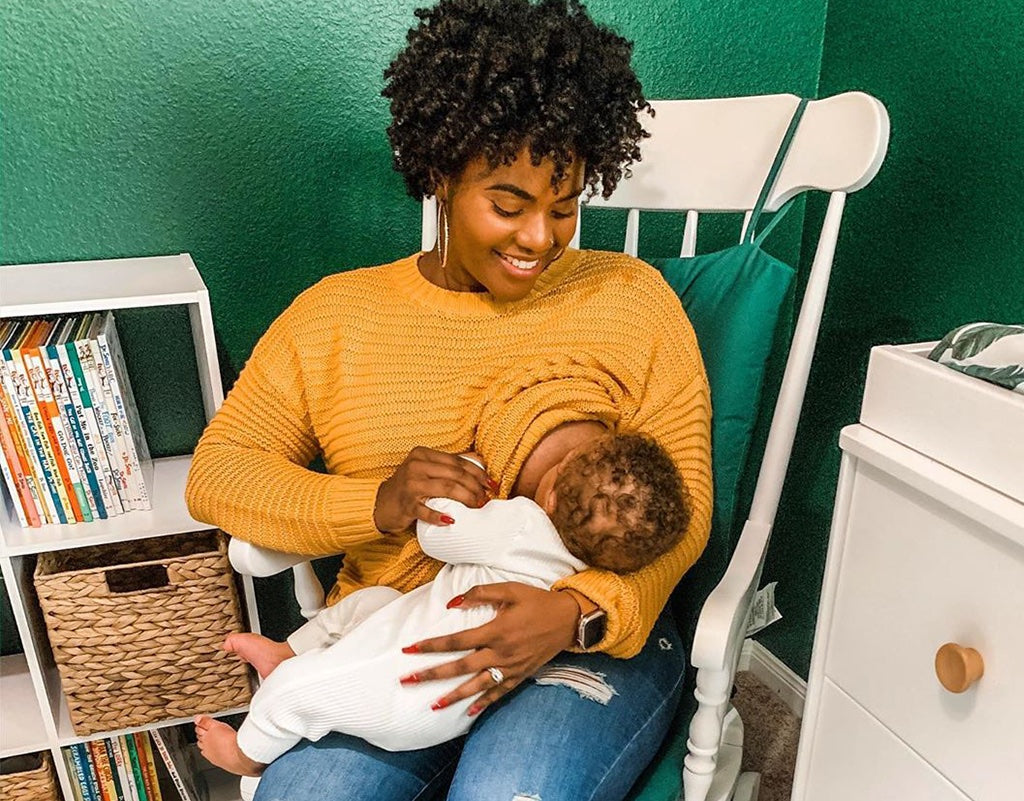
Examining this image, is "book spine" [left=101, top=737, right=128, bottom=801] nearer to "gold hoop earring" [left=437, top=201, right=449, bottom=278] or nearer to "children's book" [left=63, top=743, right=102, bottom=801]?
"children's book" [left=63, top=743, right=102, bottom=801]

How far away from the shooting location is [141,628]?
4.41 feet

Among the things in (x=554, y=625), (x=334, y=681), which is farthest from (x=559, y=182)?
(x=334, y=681)

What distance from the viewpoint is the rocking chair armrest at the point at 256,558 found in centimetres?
112

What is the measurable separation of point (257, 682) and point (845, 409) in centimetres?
108

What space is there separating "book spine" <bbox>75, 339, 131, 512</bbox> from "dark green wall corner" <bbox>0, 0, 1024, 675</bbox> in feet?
0.74

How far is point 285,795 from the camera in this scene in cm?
94

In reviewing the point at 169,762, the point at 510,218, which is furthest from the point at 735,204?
the point at 169,762

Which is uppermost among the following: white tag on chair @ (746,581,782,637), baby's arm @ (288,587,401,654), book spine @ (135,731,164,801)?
baby's arm @ (288,587,401,654)

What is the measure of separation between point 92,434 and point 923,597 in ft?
3.59

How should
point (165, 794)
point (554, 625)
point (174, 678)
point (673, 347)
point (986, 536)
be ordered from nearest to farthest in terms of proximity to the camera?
point (986, 536) < point (554, 625) < point (673, 347) < point (174, 678) < point (165, 794)

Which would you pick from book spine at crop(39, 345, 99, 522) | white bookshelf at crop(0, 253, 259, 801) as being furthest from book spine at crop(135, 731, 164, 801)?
book spine at crop(39, 345, 99, 522)

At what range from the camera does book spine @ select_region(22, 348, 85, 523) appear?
1.24 metres

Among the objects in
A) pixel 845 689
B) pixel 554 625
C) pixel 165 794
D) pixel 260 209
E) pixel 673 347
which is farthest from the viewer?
pixel 165 794

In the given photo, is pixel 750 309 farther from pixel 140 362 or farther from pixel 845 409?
pixel 140 362
